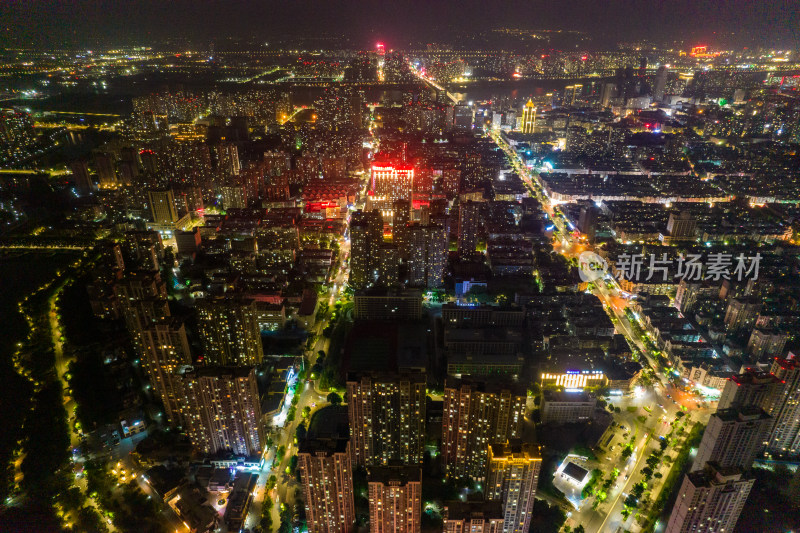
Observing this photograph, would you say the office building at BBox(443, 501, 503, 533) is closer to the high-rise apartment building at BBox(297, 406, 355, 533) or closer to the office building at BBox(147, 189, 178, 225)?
the high-rise apartment building at BBox(297, 406, 355, 533)

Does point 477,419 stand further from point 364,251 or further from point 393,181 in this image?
point 393,181

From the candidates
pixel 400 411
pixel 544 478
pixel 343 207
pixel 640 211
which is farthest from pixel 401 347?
pixel 640 211

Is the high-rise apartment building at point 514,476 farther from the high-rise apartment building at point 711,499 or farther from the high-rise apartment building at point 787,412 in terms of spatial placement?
the high-rise apartment building at point 787,412

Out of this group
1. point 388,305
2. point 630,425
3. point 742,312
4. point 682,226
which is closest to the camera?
point 630,425

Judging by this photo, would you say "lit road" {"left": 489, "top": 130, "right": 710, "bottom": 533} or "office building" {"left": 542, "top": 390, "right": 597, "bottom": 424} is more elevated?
"office building" {"left": 542, "top": 390, "right": 597, "bottom": 424}

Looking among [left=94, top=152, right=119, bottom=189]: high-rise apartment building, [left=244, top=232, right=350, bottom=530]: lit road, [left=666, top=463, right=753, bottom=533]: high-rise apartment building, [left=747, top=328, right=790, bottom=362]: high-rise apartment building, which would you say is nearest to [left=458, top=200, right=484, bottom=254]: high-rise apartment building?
[left=244, top=232, right=350, bottom=530]: lit road

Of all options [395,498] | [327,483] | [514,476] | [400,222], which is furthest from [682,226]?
[327,483]
